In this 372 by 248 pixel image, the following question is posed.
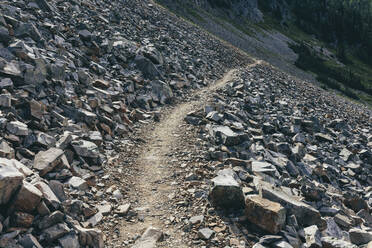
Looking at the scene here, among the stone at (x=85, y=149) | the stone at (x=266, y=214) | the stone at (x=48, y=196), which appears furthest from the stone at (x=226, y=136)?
the stone at (x=48, y=196)

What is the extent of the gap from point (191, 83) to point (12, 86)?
15.9 metres

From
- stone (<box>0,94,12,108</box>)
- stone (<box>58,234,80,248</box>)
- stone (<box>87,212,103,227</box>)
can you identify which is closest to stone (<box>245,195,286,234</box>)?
stone (<box>87,212,103,227</box>)

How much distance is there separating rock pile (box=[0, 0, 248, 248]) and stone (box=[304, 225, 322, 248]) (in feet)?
17.9

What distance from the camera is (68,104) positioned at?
12617 mm

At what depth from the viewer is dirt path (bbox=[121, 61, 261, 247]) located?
26.8 ft

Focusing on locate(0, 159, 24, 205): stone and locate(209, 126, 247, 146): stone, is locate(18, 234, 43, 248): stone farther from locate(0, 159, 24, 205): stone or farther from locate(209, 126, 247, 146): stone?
locate(209, 126, 247, 146): stone

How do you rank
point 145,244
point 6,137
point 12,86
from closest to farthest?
point 145,244 → point 6,137 → point 12,86

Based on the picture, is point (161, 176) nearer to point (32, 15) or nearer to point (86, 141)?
point (86, 141)

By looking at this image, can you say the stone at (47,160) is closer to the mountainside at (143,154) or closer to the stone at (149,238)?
the mountainside at (143,154)

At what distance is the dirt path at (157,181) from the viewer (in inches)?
322

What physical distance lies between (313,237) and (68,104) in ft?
35.5

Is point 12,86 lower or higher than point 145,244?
higher

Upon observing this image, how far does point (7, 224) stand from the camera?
6.14 m

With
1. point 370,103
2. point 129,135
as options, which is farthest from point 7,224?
point 370,103
